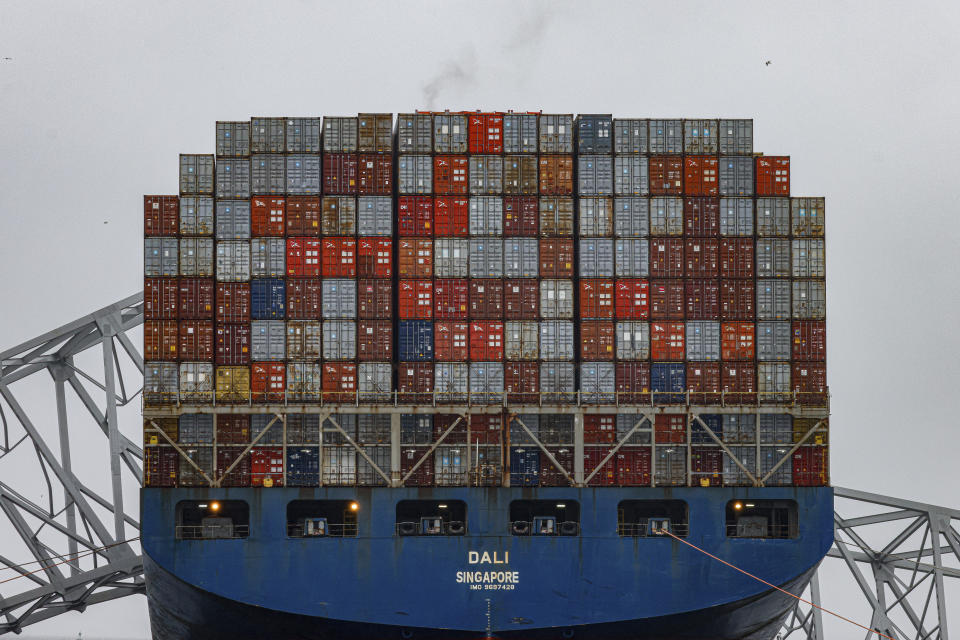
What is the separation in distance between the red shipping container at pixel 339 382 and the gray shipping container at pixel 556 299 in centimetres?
788

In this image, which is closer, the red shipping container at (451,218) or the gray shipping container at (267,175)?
the red shipping container at (451,218)

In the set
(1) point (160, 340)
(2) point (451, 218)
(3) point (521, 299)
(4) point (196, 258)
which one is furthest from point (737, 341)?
(1) point (160, 340)

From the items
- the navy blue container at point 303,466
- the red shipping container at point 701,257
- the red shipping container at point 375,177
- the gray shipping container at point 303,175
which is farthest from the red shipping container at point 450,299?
the red shipping container at point 701,257

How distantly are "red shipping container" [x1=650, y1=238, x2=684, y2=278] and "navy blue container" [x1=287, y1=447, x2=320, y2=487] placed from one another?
15.2 m

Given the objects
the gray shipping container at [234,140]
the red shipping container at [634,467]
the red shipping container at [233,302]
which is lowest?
the red shipping container at [634,467]

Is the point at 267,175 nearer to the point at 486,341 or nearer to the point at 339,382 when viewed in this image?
the point at 339,382

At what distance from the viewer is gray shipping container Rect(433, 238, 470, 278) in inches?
2594

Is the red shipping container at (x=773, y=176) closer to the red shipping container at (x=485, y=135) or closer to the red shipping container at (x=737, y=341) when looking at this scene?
the red shipping container at (x=737, y=341)

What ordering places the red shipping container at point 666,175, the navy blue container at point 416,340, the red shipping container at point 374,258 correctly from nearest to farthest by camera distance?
the navy blue container at point 416,340 → the red shipping container at point 374,258 → the red shipping container at point 666,175

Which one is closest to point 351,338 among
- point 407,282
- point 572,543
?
point 407,282

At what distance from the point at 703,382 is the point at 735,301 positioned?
362cm

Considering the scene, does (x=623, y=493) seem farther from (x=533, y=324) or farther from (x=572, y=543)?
(x=533, y=324)

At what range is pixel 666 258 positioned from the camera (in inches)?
2625

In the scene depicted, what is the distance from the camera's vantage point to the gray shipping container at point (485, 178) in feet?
219
